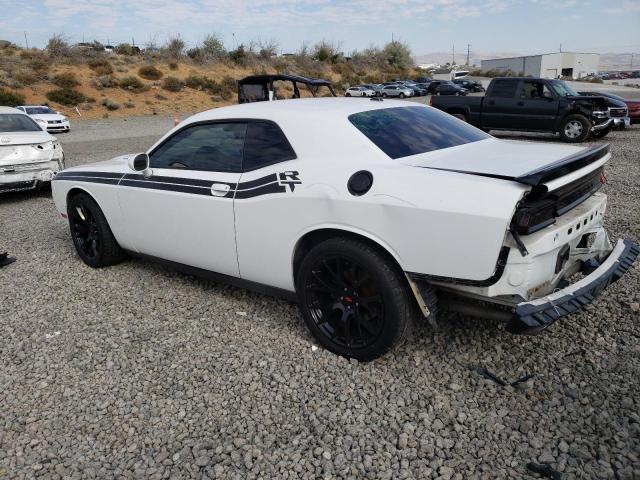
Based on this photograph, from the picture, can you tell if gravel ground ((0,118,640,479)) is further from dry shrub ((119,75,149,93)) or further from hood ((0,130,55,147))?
dry shrub ((119,75,149,93))

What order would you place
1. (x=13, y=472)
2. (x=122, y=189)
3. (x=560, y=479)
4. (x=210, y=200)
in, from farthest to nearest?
(x=122, y=189) → (x=210, y=200) → (x=13, y=472) → (x=560, y=479)

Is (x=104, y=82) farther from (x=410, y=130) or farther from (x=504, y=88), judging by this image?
(x=410, y=130)

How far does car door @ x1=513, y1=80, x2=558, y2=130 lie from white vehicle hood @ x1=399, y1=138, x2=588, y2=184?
10648 mm

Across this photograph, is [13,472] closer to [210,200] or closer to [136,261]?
[210,200]

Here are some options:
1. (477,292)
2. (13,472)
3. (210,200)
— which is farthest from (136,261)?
(477,292)

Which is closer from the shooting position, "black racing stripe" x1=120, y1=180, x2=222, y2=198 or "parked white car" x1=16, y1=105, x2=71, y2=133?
"black racing stripe" x1=120, y1=180, x2=222, y2=198

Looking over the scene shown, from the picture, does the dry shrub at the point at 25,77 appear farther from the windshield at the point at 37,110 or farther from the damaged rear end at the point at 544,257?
the damaged rear end at the point at 544,257

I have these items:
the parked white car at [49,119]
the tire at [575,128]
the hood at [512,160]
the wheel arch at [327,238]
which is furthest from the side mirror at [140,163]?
the parked white car at [49,119]

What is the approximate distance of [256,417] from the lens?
2754mm

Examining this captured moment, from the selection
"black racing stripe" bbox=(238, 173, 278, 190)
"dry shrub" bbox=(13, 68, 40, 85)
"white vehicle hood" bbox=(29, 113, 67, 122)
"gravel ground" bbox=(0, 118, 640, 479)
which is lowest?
"gravel ground" bbox=(0, 118, 640, 479)

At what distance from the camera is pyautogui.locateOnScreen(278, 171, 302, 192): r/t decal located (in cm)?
319

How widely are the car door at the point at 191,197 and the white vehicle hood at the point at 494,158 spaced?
1306 mm

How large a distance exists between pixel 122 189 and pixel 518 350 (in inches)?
130

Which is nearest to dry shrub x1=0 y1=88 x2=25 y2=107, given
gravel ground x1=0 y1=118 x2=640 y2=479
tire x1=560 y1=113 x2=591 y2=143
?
tire x1=560 y1=113 x2=591 y2=143
